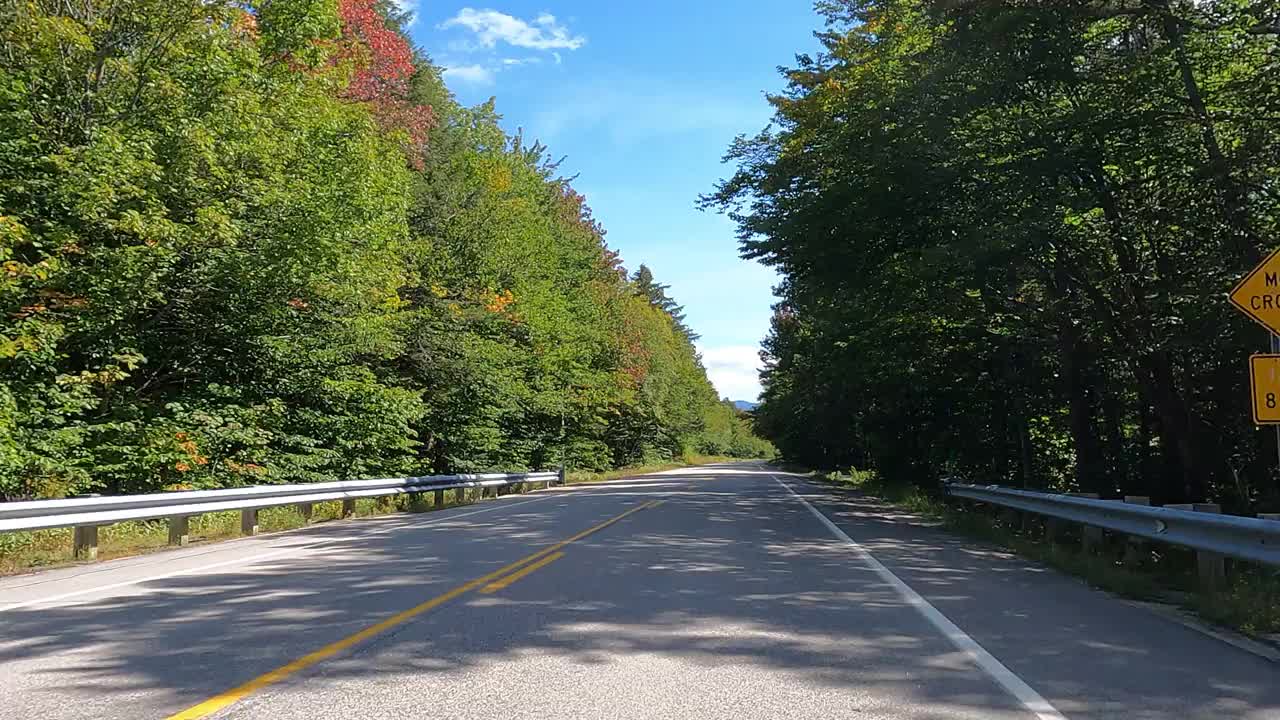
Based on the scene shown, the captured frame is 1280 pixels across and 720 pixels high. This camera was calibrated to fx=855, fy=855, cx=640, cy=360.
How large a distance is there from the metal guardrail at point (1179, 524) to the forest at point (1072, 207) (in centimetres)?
387

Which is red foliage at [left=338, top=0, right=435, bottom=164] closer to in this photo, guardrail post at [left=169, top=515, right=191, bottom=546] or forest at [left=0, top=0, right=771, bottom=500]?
forest at [left=0, top=0, right=771, bottom=500]

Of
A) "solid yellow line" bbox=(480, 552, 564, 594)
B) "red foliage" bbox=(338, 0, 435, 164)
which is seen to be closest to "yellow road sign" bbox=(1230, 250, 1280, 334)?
"solid yellow line" bbox=(480, 552, 564, 594)

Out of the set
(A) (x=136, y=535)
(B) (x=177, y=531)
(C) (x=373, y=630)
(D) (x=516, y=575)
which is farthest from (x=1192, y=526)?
(A) (x=136, y=535)

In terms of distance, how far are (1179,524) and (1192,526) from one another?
271mm

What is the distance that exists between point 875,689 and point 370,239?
57.3ft

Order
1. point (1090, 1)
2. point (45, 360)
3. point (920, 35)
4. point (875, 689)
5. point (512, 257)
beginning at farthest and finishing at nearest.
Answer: point (512, 257) < point (920, 35) < point (45, 360) < point (1090, 1) < point (875, 689)

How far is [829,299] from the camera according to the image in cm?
2070

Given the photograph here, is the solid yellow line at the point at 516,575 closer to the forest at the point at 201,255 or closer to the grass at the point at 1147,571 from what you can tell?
the grass at the point at 1147,571

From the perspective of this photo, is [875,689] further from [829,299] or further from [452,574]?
[829,299]

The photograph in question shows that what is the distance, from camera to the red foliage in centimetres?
2708

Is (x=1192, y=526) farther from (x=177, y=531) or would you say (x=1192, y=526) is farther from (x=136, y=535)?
(x=136, y=535)

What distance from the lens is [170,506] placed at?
1241 centimetres

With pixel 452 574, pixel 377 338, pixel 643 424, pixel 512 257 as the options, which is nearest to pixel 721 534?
pixel 452 574

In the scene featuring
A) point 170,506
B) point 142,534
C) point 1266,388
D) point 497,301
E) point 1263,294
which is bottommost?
point 142,534
